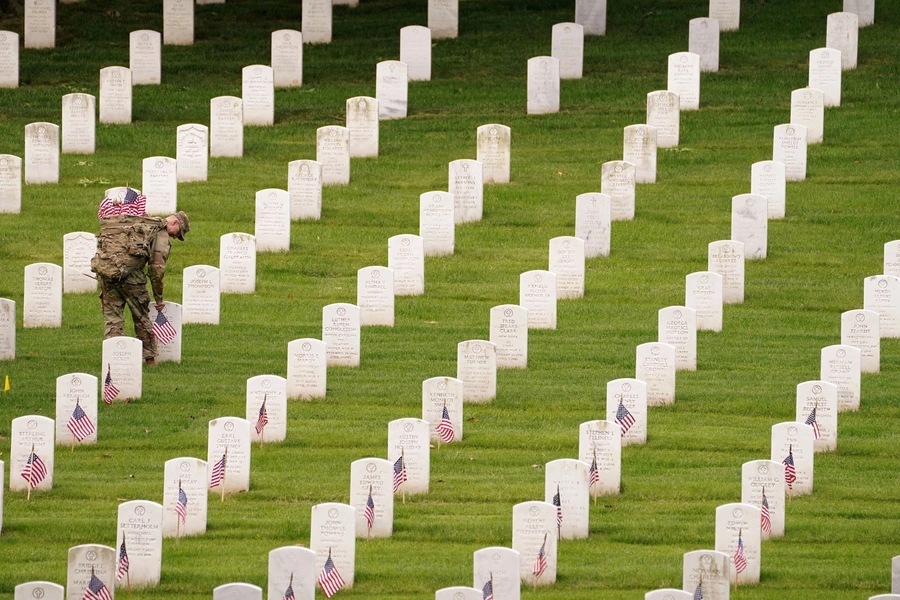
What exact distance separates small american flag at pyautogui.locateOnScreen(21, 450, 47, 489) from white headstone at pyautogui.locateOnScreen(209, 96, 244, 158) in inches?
434

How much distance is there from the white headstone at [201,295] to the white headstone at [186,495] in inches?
221

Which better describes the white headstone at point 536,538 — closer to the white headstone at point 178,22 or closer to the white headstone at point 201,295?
the white headstone at point 201,295

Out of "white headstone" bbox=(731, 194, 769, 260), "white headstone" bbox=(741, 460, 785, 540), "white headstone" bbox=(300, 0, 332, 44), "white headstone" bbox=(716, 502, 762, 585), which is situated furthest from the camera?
"white headstone" bbox=(300, 0, 332, 44)

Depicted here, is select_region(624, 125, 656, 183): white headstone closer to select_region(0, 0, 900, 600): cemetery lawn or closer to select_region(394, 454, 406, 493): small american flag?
select_region(0, 0, 900, 600): cemetery lawn

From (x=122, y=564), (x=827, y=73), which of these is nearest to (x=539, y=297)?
(x=122, y=564)

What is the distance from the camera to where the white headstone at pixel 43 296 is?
17.3 meters

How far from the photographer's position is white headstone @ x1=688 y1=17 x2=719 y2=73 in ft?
86.2

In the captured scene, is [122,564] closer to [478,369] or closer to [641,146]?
[478,369]

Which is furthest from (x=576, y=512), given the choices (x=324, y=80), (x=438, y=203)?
(x=324, y=80)

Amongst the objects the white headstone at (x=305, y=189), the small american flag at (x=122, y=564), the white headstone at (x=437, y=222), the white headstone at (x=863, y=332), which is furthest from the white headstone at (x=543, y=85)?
the small american flag at (x=122, y=564)

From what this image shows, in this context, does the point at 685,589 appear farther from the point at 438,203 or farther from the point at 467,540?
the point at 438,203

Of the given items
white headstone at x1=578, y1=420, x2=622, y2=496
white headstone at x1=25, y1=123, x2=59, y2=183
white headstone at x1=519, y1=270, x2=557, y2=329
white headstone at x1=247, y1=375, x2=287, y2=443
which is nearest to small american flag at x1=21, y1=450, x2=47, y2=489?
white headstone at x1=247, y1=375, x2=287, y2=443

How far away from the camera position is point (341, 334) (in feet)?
53.3

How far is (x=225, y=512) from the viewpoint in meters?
12.4
